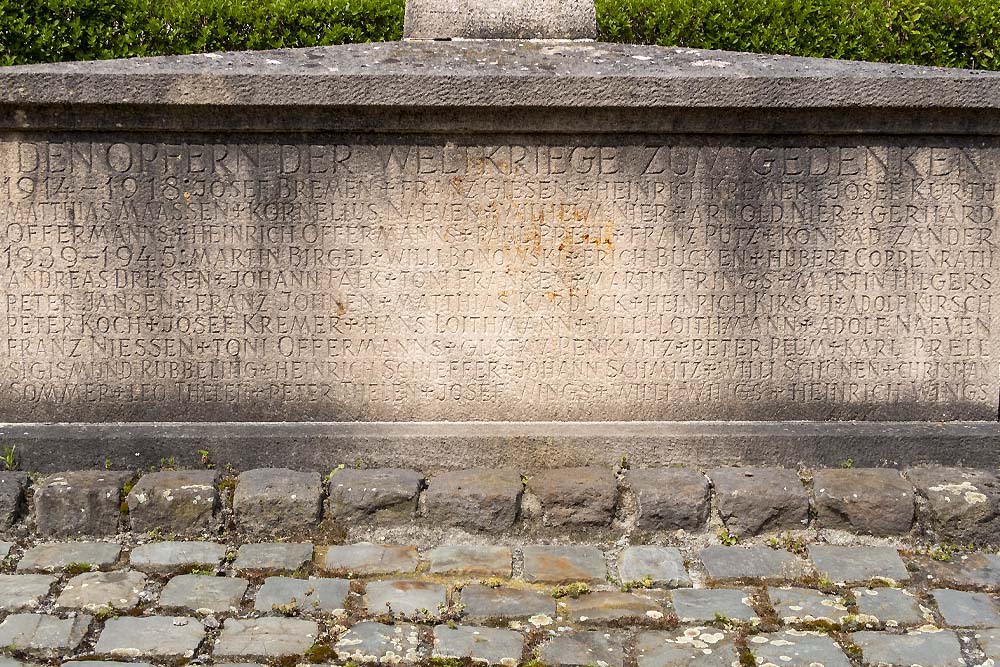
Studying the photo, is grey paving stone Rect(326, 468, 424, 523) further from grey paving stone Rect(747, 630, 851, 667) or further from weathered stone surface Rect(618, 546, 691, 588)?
grey paving stone Rect(747, 630, 851, 667)

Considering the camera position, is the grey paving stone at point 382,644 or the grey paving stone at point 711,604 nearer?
the grey paving stone at point 382,644

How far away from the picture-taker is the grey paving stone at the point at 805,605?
3.27 meters

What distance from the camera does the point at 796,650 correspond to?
3066 millimetres

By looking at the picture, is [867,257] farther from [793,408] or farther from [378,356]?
[378,356]

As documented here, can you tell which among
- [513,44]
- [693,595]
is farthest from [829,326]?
[513,44]

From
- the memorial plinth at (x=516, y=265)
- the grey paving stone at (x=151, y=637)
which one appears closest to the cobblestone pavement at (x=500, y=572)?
the grey paving stone at (x=151, y=637)

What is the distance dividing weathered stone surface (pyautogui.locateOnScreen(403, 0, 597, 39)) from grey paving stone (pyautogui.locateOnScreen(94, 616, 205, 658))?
8.50 feet

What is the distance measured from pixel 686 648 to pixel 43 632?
5.94ft

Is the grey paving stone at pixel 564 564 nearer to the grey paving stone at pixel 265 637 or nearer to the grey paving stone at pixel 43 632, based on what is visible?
the grey paving stone at pixel 265 637

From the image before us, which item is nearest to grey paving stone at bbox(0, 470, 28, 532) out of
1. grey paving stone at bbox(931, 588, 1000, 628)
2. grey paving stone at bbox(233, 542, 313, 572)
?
grey paving stone at bbox(233, 542, 313, 572)

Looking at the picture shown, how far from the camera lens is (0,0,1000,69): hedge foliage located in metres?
6.23

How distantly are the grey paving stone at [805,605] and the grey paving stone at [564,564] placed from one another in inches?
21.9

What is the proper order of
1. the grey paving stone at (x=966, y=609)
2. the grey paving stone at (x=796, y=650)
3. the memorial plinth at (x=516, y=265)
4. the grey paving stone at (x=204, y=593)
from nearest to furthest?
1. the grey paving stone at (x=796, y=650)
2. the grey paving stone at (x=966, y=609)
3. the grey paving stone at (x=204, y=593)
4. the memorial plinth at (x=516, y=265)

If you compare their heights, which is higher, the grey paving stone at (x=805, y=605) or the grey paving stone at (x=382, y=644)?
the grey paving stone at (x=805, y=605)
